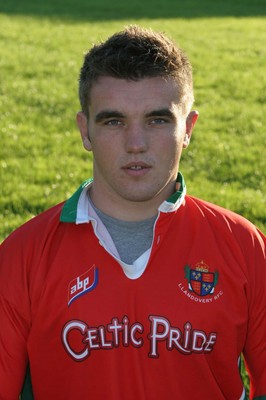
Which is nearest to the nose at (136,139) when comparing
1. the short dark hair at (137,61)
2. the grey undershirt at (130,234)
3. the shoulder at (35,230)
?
the short dark hair at (137,61)

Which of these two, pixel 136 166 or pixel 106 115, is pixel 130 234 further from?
pixel 106 115

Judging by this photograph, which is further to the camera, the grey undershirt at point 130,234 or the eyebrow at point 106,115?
the grey undershirt at point 130,234

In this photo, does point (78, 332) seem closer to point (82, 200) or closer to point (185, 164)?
point (82, 200)

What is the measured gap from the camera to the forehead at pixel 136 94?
350cm

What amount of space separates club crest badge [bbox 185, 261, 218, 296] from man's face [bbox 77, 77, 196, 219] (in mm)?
371

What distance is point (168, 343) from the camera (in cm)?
354

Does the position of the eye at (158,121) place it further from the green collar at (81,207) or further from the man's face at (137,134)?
the green collar at (81,207)

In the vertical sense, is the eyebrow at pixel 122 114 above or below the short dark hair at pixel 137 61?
below

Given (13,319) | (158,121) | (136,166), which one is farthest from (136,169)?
(13,319)

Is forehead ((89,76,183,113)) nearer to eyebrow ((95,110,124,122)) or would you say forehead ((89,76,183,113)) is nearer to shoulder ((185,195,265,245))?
eyebrow ((95,110,124,122))

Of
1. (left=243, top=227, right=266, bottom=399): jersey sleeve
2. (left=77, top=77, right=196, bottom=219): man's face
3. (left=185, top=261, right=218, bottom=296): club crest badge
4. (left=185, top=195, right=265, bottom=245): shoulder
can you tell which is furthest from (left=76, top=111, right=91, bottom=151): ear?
(left=243, top=227, right=266, bottom=399): jersey sleeve

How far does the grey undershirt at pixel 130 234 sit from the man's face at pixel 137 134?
0.14 metres

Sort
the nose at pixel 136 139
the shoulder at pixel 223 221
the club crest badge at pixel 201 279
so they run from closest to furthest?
the nose at pixel 136 139 → the club crest badge at pixel 201 279 → the shoulder at pixel 223 221

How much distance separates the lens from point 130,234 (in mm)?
3703
